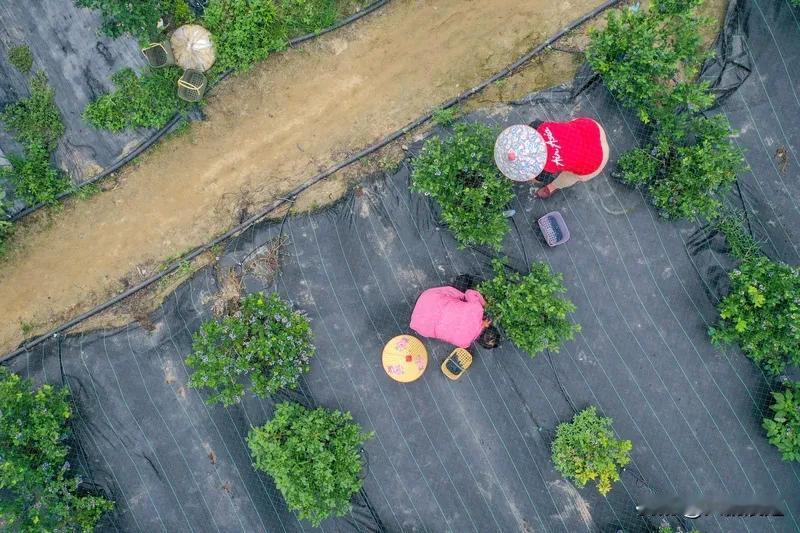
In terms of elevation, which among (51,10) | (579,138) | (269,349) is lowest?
(269,349)

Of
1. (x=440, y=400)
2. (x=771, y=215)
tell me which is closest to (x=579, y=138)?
(x=771, y=215)

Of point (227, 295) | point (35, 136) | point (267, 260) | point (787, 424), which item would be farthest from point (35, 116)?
point (787, 424)

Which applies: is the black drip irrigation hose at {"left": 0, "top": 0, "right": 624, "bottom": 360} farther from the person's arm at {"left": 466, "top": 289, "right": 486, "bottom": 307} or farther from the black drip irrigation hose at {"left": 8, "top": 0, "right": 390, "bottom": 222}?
the person's arm at {"left": 466, "top": 289, "right": 486, "bottom": 307}

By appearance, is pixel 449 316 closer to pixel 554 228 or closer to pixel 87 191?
pixel 554 228

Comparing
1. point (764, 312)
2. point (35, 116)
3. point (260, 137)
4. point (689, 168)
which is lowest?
point (764, 312)

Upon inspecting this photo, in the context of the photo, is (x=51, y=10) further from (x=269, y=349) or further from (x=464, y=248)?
(x=464, y=248)

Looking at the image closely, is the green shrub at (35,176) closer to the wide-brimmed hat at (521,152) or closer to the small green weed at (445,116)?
the small green weed at (445,116)
